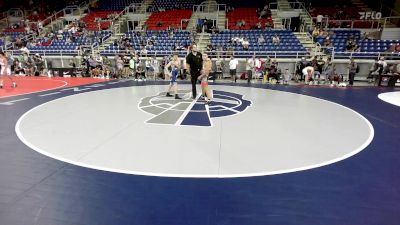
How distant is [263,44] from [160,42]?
6.88 meters

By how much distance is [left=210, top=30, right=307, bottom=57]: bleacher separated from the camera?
16906 millimetres

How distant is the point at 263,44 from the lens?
17922mm

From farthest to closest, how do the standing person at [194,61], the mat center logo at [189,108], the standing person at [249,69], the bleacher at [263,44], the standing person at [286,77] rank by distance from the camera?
the bleacher at [263,44] → the standing person at [249,69] → the standing person at [286,77] → the standing person at [194,61] → the mat center logo at [189,108]

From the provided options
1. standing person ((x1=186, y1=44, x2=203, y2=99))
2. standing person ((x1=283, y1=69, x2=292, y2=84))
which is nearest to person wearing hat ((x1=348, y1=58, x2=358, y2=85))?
standing person ((x1=283, y1=69, x2=292, y2=84))

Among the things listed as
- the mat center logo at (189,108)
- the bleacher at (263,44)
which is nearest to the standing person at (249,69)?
the bleacher at (263,44)

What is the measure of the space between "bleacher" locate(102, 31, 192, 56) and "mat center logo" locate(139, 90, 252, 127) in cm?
833

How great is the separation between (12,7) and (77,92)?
26.6 meters

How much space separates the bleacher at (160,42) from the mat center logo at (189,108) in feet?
27.3

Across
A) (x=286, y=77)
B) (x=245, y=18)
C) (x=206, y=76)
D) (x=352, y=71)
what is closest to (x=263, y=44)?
(x=286, y=77)

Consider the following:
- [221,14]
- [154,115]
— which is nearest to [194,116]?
[154,115]

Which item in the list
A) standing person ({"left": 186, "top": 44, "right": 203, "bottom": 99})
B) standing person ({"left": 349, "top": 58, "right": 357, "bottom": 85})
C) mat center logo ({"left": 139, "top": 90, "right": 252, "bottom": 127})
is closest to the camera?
mat center logo ({"left": 139, "top": 90, "right": 252, "bottom": 127})

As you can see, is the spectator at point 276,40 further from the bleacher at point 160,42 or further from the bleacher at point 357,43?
the bleacher at point 160,42

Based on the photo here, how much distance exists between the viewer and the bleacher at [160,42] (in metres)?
18.3

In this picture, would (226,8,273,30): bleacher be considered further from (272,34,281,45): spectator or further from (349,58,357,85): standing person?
(349,58,357,85): standing person
